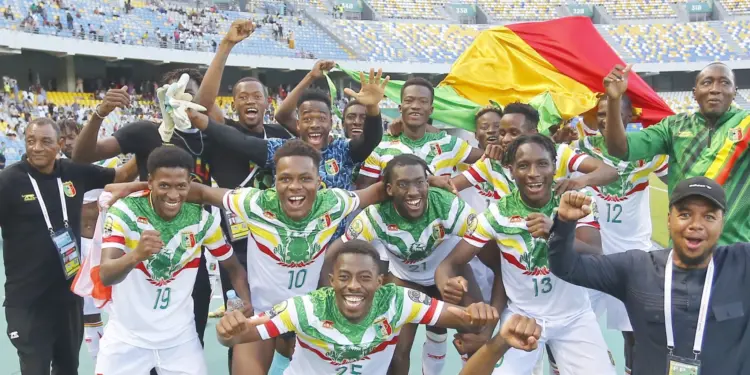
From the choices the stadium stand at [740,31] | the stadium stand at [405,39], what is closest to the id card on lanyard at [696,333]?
the stadium stand at [405,39]

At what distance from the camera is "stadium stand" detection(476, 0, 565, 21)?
42.4m

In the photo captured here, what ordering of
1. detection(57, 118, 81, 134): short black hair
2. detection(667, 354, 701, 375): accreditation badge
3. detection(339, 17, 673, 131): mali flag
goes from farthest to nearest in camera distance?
detection(339, 17, 673, 131): mali flag → detection(57, 118, 81, 134): short black hair → detection(667, 354, 701, 375): accreditation badge

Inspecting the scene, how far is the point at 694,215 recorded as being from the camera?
2.58m

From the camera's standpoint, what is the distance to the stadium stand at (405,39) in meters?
34.9

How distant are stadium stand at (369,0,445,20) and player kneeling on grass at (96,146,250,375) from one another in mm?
38489

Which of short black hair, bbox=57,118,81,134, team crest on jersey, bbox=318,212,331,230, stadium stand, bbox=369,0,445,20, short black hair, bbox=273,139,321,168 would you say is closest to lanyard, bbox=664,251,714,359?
team crest on jersey, bbox=318,212,331,230

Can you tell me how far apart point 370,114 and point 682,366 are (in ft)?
8.03

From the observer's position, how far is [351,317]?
3174mm

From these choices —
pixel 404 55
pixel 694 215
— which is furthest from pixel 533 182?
pixel 404 55

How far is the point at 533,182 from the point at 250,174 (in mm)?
1906

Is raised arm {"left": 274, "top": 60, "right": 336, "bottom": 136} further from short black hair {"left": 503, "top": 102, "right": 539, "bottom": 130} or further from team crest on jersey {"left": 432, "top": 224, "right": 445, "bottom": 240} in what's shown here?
team crest on jersey {"left": 432, "top": 224, "right": 445, "bottom": 240}

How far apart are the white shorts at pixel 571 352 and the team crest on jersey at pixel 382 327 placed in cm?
76

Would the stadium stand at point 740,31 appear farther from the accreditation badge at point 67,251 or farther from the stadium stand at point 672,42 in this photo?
the accreditation badge at point 67,251

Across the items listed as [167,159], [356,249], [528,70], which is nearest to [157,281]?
[167,159]
